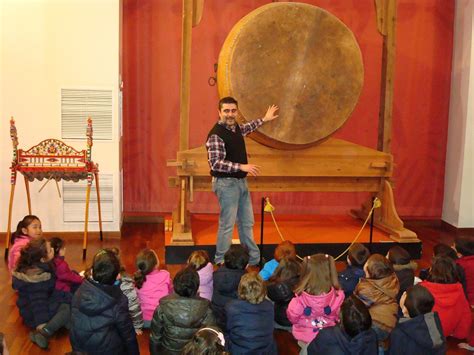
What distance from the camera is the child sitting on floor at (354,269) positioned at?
3719 mm

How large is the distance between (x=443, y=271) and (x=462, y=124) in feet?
12.2

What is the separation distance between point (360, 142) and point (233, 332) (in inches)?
176

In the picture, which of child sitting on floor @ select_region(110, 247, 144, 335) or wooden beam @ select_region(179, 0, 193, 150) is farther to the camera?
wooden beam @ select_region(179, 0, 193, 150)

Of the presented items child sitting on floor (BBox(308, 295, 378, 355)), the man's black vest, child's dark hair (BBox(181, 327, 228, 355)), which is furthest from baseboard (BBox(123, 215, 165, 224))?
child's dark hair (BBox(181, 327, 228, 355))

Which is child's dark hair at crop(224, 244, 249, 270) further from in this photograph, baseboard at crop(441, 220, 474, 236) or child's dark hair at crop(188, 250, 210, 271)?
baseboard at crop(441, 220, 474, 236)

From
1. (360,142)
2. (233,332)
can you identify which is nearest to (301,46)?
(360,142)

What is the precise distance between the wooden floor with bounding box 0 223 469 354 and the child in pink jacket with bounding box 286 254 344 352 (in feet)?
0.80

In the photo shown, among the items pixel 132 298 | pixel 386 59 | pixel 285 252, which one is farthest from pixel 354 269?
pixel 386 59

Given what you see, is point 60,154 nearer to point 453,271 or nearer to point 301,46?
point 301,46

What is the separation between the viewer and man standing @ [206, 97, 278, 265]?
14.8 feet

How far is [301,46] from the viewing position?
5.09 m

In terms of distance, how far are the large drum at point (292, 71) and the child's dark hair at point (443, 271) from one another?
6.76ft

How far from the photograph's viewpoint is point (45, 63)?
559 centimetres

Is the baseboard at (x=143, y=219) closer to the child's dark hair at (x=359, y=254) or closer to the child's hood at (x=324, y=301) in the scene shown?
the child's dark hair at (x=359, y=254)
